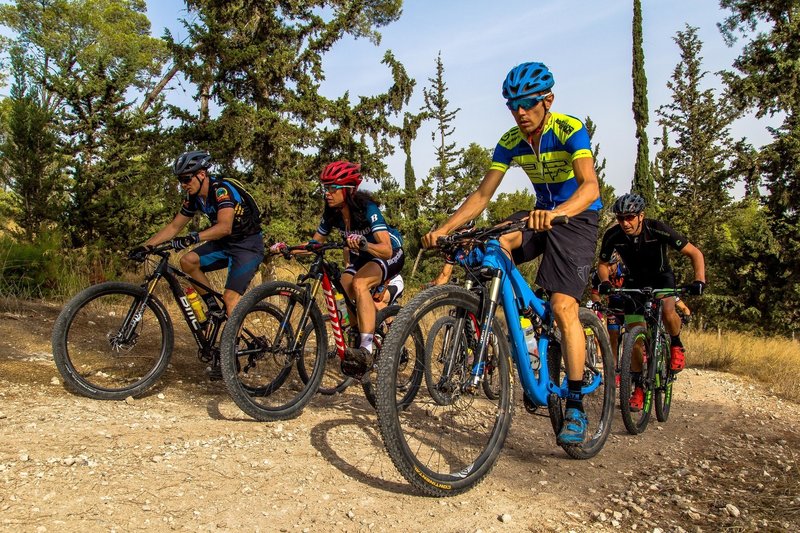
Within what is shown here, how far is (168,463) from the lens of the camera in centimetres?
327

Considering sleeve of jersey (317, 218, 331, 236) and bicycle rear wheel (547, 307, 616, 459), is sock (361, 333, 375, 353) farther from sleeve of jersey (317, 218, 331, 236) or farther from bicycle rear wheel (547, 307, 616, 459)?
bicycle rear wheel (547, 307, 616, 459)

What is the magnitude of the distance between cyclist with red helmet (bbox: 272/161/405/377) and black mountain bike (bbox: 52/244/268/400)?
735mm

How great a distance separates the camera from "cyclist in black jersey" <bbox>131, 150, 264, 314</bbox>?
5.17 m

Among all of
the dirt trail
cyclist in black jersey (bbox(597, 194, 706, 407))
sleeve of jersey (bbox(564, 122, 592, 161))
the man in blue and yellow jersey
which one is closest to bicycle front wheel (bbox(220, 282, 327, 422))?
the dirt trail

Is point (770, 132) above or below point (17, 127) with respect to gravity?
above

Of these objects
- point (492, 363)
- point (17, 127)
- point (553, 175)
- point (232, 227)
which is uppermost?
point (17, 127)

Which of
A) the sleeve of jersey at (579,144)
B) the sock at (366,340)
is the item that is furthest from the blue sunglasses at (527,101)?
the sock at (366,340)

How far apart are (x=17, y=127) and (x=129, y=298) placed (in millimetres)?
9806

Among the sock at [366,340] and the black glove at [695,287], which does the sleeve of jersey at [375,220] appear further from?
the black glove at [695,287]

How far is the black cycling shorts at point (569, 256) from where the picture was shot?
378 centimetres

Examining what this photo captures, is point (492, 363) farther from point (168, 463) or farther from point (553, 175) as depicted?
point (168, 463)

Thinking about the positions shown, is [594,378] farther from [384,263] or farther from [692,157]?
[692,157]

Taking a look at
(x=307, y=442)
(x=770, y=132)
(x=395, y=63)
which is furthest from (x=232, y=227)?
(x=770, y=132)

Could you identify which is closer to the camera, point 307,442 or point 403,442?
point 403,442
